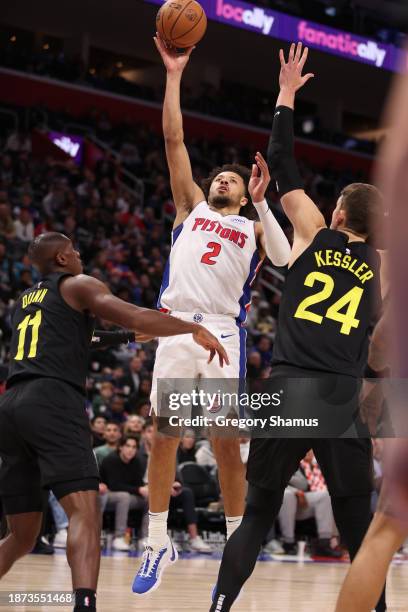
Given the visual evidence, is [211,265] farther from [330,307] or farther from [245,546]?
[245,546]

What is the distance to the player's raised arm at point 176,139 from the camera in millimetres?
5504

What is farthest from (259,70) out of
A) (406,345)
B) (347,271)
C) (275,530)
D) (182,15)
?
(406,345)

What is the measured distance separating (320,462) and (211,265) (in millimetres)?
1694

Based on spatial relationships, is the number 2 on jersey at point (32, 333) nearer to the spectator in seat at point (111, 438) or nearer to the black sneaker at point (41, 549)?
the black sneaker at point (41, 549)

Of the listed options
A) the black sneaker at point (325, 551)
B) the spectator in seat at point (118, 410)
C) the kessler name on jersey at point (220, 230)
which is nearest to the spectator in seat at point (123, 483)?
the spectator in seat at point (118, 410)

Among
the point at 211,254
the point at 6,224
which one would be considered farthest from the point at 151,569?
the point at 6,224

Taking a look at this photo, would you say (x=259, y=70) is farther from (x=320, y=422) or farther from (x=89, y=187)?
(x=320, y=422)

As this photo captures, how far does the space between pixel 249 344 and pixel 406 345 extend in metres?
15.4

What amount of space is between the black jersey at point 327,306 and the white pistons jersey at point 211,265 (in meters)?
1.14

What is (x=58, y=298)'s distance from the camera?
14.5 ft

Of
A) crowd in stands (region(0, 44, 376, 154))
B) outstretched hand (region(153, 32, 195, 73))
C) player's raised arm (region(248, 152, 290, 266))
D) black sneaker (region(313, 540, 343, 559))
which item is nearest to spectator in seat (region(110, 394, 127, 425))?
black sneaker (region(313, 540, 343, 559))

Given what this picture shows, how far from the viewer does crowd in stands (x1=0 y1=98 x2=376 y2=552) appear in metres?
10.9

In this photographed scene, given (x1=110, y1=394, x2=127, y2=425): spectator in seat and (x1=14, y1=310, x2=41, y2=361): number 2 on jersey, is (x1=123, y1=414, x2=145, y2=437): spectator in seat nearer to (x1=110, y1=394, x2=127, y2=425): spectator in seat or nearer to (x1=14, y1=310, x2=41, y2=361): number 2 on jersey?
(x1=110, y1=394, x2=127, y2=425): spectator in seat

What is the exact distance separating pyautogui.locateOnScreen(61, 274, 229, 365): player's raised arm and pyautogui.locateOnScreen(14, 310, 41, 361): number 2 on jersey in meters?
0.17
